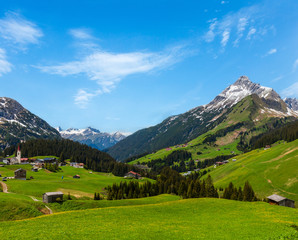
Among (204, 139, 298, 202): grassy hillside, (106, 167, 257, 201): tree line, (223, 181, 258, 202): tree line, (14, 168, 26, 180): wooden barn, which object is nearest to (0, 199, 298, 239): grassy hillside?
(223, 181, 258, 202): tree line

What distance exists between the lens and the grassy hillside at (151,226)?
91.7ft

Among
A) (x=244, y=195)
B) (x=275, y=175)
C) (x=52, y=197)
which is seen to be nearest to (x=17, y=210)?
(x=52, y=197)

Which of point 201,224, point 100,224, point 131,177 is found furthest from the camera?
point 131,177

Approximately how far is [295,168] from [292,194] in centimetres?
2458

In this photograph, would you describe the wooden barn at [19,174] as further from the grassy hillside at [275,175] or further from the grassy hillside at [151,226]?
the grassy hillside at [275,175]

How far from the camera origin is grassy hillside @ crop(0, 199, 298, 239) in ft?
91.7

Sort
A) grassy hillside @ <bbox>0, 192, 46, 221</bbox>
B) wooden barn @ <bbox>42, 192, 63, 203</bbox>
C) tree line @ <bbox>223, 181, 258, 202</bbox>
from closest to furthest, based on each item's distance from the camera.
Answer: grassy hillside @ <bbox>0, 192, 46, 221</bbox>, wooden barn @ <bbox>42, 192, 63, 203</bbox>, tree line @ <bbox>223, 181, 258, 202</bbox>

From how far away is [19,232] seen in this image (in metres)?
28.2

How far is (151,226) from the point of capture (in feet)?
113

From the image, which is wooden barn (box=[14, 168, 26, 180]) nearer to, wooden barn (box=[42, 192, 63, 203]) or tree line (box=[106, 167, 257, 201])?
tree line (box=[106, 167, 257, 201])

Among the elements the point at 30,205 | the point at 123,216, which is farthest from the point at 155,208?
the point at 30,205

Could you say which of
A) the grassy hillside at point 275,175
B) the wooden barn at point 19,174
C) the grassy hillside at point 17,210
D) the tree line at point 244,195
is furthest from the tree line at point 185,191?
the wooden barn at point 19,174

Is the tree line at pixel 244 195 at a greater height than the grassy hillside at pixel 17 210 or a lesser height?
lesser

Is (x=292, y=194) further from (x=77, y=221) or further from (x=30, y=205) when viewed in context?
(x=30, y=205)
